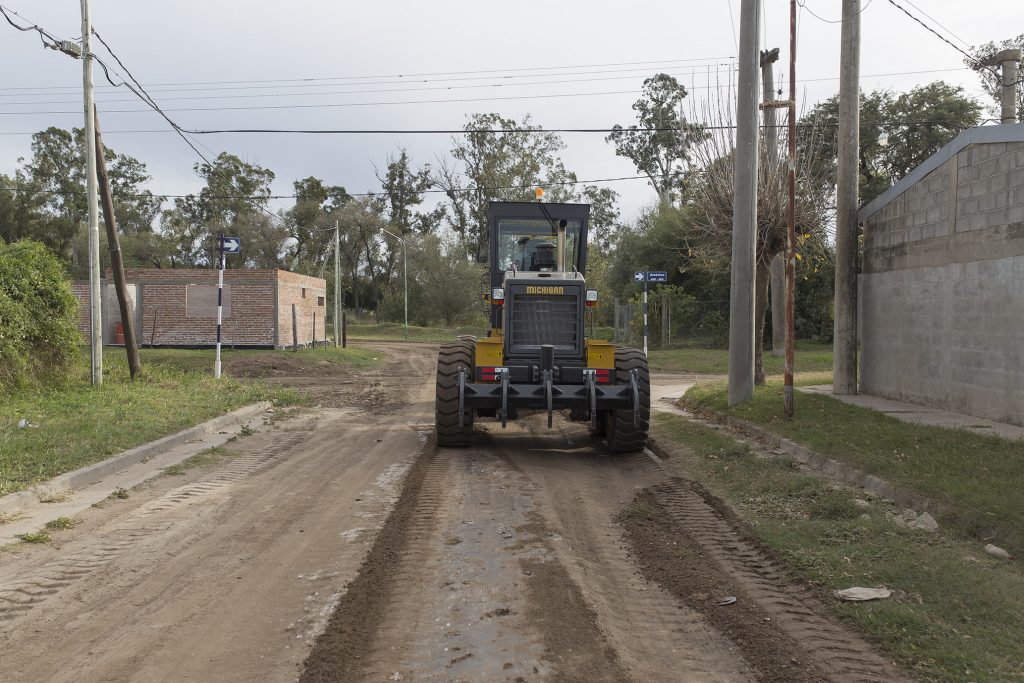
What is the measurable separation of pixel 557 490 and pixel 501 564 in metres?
2.79

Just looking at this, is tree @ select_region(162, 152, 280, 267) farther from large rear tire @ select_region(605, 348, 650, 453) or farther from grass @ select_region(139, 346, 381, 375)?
large rear tire @ select_region(605, 348, 650, 453)

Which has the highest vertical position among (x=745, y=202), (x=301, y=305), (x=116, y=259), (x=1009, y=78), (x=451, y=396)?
(x=1009, y=78)

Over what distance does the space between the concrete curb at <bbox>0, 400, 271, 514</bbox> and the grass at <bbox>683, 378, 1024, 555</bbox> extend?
8.12 m

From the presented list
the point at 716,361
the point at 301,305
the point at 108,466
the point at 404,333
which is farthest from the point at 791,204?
the point at 404,333

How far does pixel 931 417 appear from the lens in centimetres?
1212

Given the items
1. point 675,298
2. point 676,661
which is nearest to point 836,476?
point 676,661

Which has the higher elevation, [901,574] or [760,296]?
[760,296]

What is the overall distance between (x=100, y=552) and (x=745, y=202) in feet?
37.0

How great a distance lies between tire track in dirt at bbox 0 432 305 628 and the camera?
5.31m

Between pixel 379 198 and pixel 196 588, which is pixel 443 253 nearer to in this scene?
pixel 379 198

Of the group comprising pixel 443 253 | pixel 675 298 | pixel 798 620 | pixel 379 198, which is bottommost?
pixel 798 620

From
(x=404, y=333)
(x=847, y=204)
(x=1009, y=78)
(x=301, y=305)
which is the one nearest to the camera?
(x=847, y=204)

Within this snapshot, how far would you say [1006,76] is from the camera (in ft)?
55.2

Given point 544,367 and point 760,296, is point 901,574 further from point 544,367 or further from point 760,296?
point 760,296
